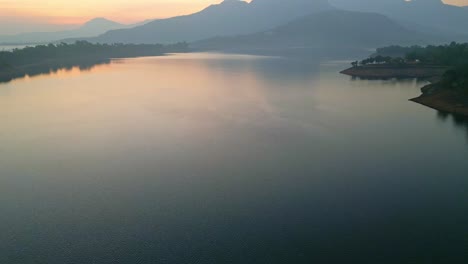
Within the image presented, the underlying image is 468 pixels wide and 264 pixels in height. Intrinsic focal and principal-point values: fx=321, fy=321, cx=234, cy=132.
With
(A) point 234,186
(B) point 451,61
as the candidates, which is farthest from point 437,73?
(A) point 234,186

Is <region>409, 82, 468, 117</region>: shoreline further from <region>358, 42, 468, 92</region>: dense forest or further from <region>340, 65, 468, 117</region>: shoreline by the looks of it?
<region>358, 42, 468, 92</region>: dense forest

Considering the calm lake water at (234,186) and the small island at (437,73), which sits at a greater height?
the small island at (437,73)

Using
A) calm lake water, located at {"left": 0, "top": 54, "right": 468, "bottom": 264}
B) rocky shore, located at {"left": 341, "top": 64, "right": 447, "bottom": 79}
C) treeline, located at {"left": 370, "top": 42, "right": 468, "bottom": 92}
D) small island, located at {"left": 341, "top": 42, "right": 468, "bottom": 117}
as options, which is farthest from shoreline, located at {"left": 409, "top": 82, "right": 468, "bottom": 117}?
rocky shore, located at {"left": 341, "top": 64, "right": 447, "bottom": 79}

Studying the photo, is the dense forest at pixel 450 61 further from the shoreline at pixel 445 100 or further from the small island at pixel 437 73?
the shoreline at pixel 445 100

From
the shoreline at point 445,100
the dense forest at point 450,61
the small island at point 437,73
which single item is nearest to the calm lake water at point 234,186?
the shoreline at point 445,100

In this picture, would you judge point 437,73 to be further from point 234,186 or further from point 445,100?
point 234,186
